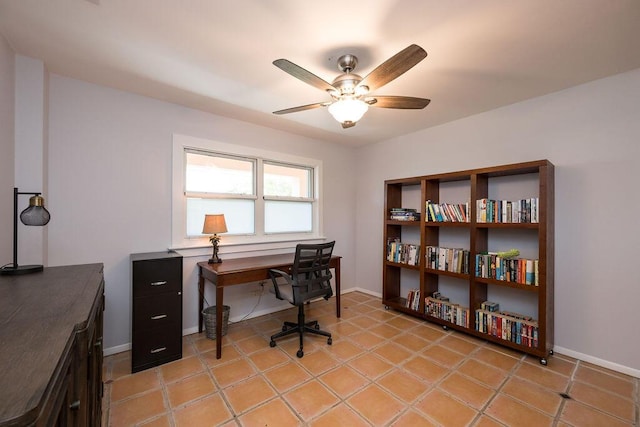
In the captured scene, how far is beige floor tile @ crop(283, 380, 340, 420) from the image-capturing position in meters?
1.78

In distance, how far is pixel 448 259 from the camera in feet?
10.1

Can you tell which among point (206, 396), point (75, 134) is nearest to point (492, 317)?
point (206, 396)

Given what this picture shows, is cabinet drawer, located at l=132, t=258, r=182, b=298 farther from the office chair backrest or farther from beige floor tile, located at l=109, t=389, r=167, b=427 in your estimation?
the office chair backrest

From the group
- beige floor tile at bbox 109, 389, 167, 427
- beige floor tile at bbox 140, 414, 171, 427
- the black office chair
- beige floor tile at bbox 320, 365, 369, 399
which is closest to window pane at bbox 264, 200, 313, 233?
the black office chair

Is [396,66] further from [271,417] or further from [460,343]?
[460,343]

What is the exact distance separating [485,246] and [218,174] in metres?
3.20

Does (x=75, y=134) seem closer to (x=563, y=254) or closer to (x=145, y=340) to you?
(x=145, y=340)

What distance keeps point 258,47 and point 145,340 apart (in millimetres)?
2499

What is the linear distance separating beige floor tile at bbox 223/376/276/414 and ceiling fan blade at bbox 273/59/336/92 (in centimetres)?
220

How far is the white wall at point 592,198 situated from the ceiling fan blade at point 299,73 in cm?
170

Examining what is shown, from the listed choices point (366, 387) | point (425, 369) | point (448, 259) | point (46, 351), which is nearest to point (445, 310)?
point (448, 259)

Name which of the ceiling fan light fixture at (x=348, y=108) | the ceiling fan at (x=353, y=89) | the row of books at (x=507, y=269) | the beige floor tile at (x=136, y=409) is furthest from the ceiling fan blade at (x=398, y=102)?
the beige floor tile at (x=136, y=409)

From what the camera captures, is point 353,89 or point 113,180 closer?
point 353,89

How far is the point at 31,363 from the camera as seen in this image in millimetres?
673
